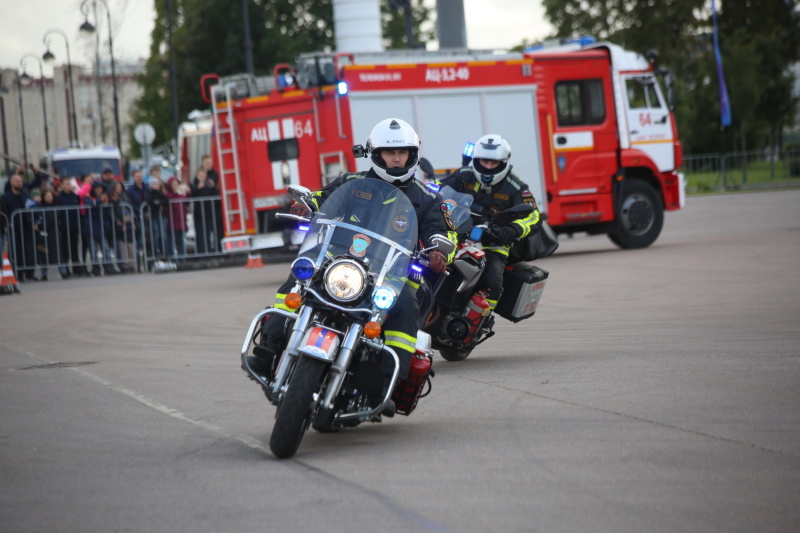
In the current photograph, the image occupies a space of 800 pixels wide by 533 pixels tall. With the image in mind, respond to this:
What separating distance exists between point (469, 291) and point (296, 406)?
3684 mm

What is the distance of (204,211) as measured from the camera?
75.8 ft

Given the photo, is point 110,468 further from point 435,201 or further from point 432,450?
point 435,201

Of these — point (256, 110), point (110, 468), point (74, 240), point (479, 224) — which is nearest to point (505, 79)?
point (256, 110)

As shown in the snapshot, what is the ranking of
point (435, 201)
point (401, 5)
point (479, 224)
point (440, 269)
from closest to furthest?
point (440, 269) < point (435, 201) < point (479, 224) < point (401, 5)

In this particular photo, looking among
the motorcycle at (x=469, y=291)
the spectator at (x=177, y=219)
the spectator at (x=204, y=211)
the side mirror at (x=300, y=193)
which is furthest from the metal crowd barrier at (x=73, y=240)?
the side mirror at (x=300, y=193)

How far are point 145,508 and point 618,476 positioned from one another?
208 cm

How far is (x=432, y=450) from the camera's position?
20.5 feet

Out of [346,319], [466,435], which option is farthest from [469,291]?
[346,319]

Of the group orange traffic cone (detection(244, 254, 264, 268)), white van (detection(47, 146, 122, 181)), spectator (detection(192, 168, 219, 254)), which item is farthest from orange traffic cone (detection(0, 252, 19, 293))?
white van (detection(47, 146, 122, 181))

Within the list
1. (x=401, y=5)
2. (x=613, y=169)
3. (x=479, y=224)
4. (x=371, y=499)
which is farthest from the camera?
(x=401, y=5)

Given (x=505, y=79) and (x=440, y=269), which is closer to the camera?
(x=440, y=269)

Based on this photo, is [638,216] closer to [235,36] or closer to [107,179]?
[107,179]

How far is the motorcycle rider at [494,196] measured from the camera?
376 inches

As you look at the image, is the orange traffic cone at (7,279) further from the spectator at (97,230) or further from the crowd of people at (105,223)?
the spectator at (97,230)
